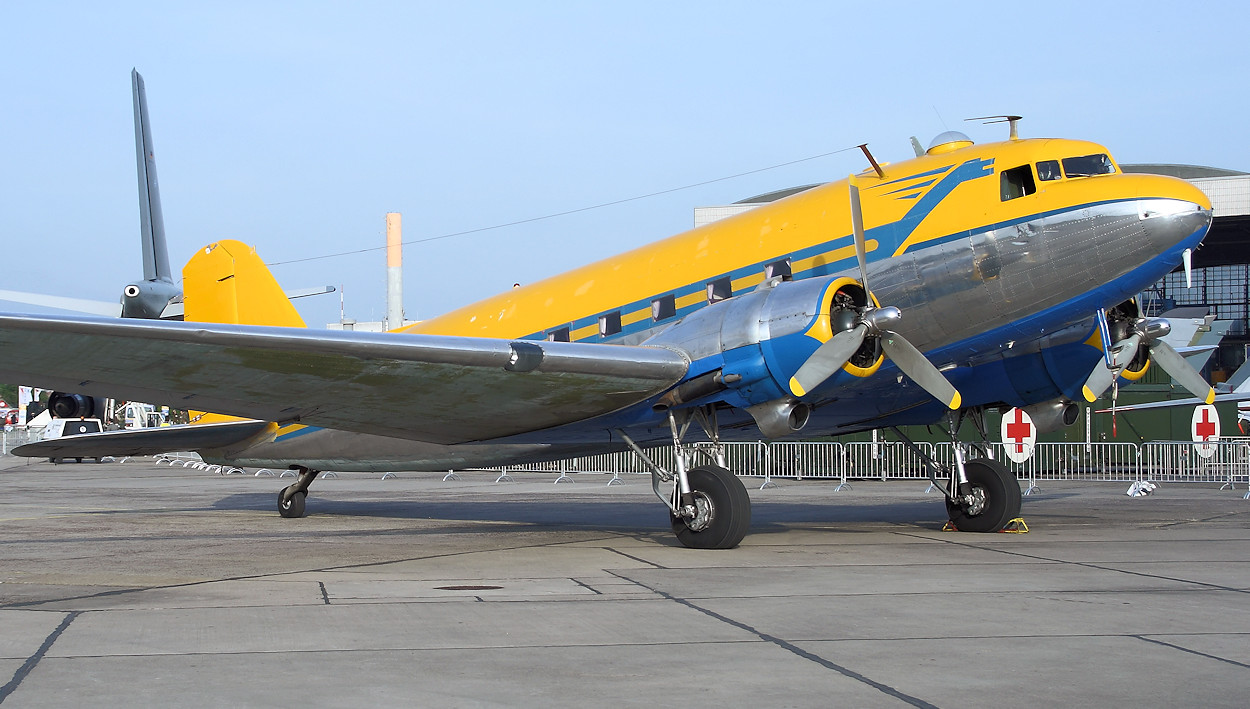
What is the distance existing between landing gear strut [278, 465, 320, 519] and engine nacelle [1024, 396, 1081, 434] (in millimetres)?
11189

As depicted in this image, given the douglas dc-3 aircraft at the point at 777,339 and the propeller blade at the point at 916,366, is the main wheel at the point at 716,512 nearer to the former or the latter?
the douglas dc-3 aircraft at the point at 777,339

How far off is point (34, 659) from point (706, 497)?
717cm

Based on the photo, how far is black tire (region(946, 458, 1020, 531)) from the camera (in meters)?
13.9

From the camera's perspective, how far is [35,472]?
38.2 meters

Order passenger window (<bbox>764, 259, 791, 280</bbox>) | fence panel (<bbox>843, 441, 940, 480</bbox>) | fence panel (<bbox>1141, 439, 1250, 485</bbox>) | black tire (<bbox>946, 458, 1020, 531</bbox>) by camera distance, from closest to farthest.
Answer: passenger window (<bbox>764, 259, 791, 280</bbox>) < black tire (<bbox>946, 458, 1020, 531</bbox>) < fence panel (<bbox>1141, 439, 1250, 485</bbox>) < fence panel (<bbox>843, 441, 940, 480</bbox>)

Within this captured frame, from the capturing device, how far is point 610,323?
45.0 feet

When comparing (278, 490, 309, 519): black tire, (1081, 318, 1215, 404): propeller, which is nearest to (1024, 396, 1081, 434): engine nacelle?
(1081, 318, 1215, 404): propeller

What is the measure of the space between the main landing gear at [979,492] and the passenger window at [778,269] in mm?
3443

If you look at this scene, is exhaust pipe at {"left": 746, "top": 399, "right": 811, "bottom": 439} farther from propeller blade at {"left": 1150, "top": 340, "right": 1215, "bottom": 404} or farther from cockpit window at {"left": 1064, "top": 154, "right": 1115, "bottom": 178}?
propeller blade at {"left": 1150, "top": 340, "right": 1215, "bottom": 404}

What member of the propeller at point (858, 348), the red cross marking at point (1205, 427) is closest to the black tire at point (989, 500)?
the propeller at point (858, 348)

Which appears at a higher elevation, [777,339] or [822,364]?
[777,339]

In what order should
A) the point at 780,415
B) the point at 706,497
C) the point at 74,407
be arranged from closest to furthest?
the point at 780,415 → the point at 706,497 → the point at 74,407

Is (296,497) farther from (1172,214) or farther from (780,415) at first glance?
(1172,214)

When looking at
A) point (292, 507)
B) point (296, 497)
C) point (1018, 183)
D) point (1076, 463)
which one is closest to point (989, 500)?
point (1018, 183)
